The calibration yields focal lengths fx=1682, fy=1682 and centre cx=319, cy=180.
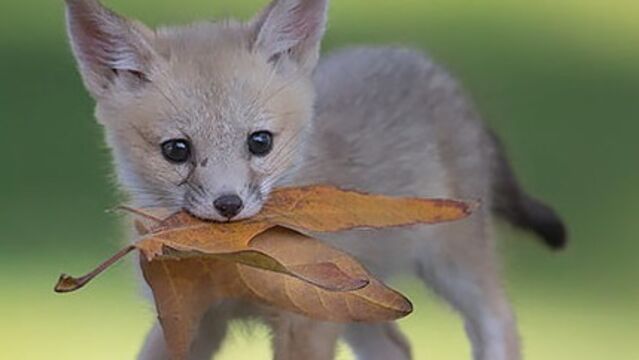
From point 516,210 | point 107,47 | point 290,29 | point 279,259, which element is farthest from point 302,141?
point 516,210

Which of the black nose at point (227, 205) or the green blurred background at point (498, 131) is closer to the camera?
the black nose at point (227, 205)

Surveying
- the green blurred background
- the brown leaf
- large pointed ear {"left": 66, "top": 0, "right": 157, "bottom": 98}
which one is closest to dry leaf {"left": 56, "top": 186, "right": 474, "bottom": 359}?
the brown leaf

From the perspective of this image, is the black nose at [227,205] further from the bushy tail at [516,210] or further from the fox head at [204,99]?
the bushy tail at [516,210]

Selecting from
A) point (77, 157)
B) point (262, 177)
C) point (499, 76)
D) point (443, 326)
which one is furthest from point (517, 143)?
point (262, 177)

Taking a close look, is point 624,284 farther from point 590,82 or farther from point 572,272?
point 590,82

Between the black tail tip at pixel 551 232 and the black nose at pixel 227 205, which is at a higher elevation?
the black tail tip at pixel 551 232

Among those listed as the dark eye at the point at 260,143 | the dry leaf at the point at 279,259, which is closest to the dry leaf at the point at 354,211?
the dry leaf at the point at 279,259

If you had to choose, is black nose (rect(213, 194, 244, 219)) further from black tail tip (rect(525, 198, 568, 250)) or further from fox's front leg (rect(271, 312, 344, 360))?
black tail tip (rect(525, 198, 568, 250))
